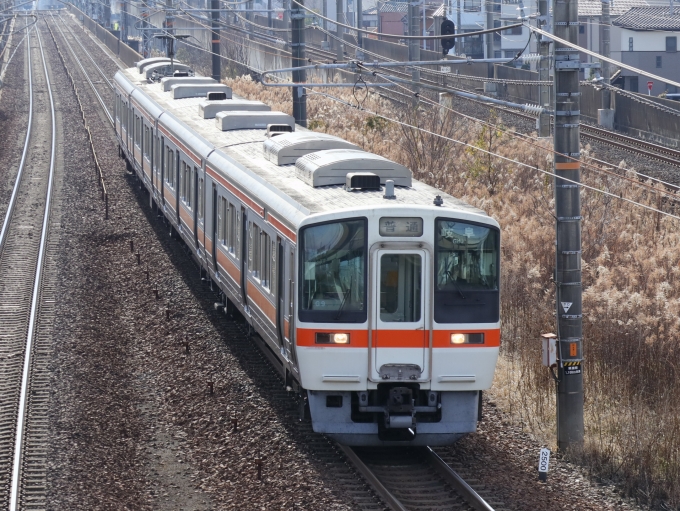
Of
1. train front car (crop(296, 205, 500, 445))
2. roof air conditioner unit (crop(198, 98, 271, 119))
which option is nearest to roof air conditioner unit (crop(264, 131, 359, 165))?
train front car (crop(296, 205, 500, 445))

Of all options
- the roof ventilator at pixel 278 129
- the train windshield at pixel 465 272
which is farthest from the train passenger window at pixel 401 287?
the roof ventilator at pixel 278 129

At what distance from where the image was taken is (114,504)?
8.31 metres

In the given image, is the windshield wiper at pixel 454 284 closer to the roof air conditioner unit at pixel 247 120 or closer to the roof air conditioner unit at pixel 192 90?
the roof air conditioner unit at pixel 247 120

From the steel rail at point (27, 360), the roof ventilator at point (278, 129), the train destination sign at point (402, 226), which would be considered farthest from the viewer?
the roof ventilator at point (278, 129)

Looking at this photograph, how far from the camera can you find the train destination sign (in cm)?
888

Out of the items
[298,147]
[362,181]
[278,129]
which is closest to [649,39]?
[278,129]

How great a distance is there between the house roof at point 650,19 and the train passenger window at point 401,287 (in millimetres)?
41962

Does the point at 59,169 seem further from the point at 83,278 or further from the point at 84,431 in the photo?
the point at 84,431

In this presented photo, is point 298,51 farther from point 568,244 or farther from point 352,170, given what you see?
point 568,244

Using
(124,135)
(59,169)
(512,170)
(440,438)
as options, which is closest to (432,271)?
(440,438)

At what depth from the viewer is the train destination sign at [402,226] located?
29.1 ft

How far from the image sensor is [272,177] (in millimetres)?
11117

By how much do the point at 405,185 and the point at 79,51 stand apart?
196 ft

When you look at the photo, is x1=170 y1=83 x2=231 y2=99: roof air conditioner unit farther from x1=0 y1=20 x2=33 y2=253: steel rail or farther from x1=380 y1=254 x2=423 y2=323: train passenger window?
x1=380 y1=254 x2=423 y2=323: train passenger window
